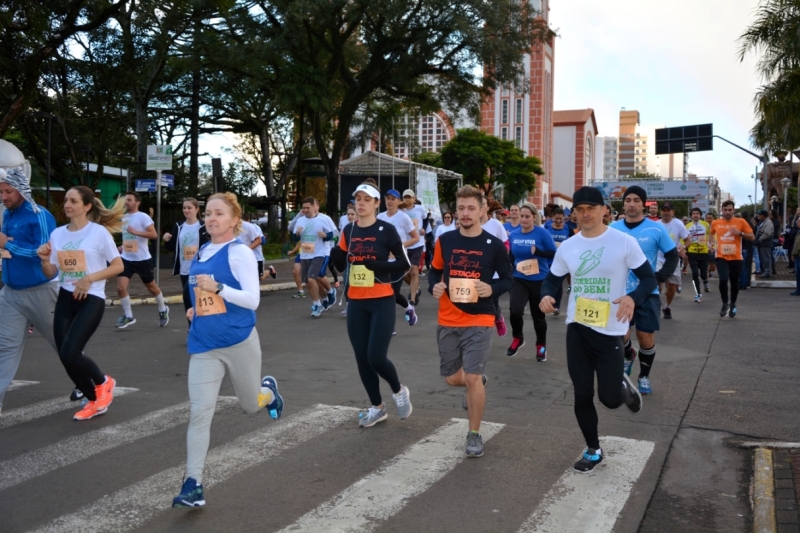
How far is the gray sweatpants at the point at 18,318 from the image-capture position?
22.0ft

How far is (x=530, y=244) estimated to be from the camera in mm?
10492

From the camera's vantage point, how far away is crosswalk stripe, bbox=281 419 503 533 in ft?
15.1

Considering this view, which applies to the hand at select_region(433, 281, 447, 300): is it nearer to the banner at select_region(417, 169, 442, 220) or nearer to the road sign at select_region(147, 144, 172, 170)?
the road sign at select_region(147, 144, 172, 170)

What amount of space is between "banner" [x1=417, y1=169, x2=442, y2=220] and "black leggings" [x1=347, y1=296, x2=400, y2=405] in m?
25.6

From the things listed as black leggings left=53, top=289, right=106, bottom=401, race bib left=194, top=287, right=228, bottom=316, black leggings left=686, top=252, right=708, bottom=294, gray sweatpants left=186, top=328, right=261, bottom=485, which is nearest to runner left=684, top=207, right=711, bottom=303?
black leggings left=686, top=252, right=708, bottom=294

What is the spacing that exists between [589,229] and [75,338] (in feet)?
13.3

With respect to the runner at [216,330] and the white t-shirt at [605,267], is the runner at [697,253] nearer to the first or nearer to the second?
the white t-shirt at [605,267]

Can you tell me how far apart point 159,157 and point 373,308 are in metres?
13.3

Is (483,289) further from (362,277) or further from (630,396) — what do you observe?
(630,396)

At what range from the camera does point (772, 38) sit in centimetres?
2578

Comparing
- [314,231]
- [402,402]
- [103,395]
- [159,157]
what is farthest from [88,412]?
[159,157]

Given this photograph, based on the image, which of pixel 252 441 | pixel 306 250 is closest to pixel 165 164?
pixel 306 250

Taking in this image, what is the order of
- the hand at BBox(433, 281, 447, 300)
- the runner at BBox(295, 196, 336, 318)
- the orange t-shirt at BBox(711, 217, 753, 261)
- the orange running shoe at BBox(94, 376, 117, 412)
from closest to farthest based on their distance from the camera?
the hand at BBox(433, 281, 447, 300) < the orange running shoe at BBox(94, 376, 117, 412) < the runner at BBox(295, 196, 336, 318) < the orange t-shirt at BBox(711, 217, 753, 261)

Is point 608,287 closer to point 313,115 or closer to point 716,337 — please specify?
point 716,337
